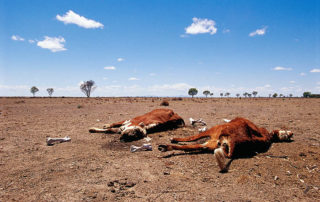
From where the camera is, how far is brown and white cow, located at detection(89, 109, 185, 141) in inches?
219

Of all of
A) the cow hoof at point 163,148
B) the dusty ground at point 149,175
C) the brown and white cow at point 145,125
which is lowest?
the dusty ground at point 149,175

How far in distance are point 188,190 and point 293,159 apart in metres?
2.71

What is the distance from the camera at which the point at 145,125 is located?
243 inches

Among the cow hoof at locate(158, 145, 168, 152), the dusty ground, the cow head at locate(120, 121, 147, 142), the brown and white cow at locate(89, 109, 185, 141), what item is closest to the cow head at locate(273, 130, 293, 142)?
the dusty ground

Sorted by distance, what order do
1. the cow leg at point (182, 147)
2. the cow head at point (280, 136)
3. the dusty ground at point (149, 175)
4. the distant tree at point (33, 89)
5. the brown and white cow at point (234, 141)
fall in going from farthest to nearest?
the distant tree at point (33, 89), the cow head at point (280, 136), the cow leg at point (182, 147), the brown and white cow at point (234, 141), the dusty ground at point (149, 175)

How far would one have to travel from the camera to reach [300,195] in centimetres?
285

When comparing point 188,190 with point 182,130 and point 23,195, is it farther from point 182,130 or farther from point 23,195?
point 182,130

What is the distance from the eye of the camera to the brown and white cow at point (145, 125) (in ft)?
18.2

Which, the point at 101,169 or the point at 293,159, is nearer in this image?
the point at 101,169

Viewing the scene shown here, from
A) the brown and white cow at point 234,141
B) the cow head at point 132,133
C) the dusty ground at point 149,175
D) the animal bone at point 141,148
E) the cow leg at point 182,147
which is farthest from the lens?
the cow head at point 132,133

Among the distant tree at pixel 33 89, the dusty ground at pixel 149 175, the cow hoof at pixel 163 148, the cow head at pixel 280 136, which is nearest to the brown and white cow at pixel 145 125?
the dusty ground at pixel 149 175

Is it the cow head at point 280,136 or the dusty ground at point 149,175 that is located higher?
the cow head at point 280,136

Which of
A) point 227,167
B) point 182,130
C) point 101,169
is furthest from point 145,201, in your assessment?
point 182,130

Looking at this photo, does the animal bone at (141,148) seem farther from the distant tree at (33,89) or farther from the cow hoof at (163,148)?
the distant tree at (33,89)
